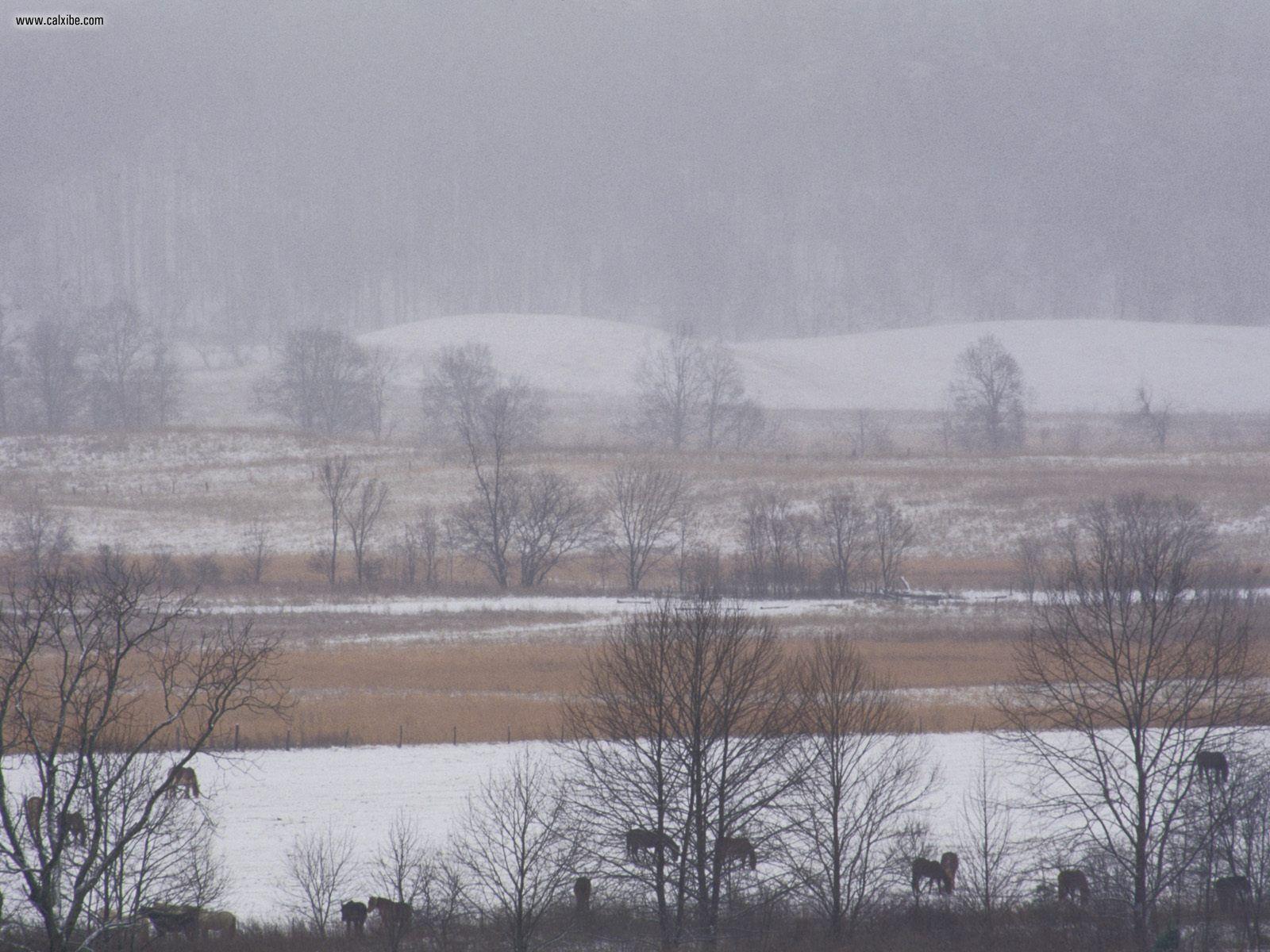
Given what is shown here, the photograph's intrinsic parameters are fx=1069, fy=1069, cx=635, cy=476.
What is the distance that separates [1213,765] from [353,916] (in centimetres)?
1354

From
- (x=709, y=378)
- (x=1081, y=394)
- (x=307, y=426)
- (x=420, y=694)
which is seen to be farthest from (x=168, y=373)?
(x=1081, y=394)

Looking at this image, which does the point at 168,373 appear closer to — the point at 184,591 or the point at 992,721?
the point at 184,591

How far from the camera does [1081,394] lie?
349 feet

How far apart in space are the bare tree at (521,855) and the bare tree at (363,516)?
2683cm

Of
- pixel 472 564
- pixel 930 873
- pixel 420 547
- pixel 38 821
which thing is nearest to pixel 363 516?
pixel 420 547

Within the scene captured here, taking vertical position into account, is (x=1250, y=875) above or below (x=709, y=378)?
below

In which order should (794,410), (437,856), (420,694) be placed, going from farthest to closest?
(794,410)
(420,694)
(437,856)

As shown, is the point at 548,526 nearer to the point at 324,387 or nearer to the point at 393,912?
the point at 393,912

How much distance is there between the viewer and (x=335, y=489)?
49812mm

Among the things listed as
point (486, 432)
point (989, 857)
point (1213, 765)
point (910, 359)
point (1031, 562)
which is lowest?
point (989, 857)

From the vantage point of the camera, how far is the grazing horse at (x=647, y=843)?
1499cm

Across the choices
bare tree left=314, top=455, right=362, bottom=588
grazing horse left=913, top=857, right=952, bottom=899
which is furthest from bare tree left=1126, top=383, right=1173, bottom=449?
grazing horse left=913, top=857, right=952, bottom=899

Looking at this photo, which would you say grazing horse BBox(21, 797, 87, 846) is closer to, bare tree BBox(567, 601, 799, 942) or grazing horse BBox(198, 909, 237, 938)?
grazing horse BBox(198, 909, 237, 938)

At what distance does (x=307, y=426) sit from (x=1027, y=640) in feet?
229
